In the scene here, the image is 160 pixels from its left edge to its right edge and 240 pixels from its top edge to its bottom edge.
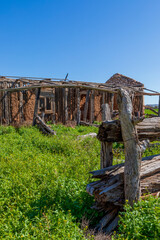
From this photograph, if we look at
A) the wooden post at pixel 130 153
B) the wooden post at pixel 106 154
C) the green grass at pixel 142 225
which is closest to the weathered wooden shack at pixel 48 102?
the wooden post at pixel 106 154

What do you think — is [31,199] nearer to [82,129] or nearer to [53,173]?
[53,173]

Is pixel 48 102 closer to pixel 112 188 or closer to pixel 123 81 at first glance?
pixel 123 81

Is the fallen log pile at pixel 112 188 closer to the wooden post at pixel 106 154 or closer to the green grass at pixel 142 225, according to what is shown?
the wooden post at pixel 106 154

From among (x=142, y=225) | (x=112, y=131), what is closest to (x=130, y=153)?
(x=112, y=131)

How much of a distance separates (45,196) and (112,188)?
156 centimetres

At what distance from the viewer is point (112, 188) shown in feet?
12.7

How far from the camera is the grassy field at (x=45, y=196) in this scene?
3225 millimetres

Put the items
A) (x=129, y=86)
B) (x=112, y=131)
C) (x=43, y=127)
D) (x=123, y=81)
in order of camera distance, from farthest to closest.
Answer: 1. (x=123, y=81)
2. (x=129, y=86)
3. (x=43, y=127)
4. (x=112, y=131)

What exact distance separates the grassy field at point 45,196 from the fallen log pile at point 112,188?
10.6 inches

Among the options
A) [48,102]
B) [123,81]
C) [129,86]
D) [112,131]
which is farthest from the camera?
[123,81]

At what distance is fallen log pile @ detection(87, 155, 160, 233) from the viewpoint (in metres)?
3.81

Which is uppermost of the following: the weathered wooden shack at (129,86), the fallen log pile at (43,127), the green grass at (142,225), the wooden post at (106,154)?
the weathered wooden shack at (129,86)

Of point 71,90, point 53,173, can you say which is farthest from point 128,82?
point 53,173

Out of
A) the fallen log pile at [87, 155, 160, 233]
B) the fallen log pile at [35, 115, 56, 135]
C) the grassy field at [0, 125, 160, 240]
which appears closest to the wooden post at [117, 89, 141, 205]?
the fallen log pile at [87, 155, 160, 233]
